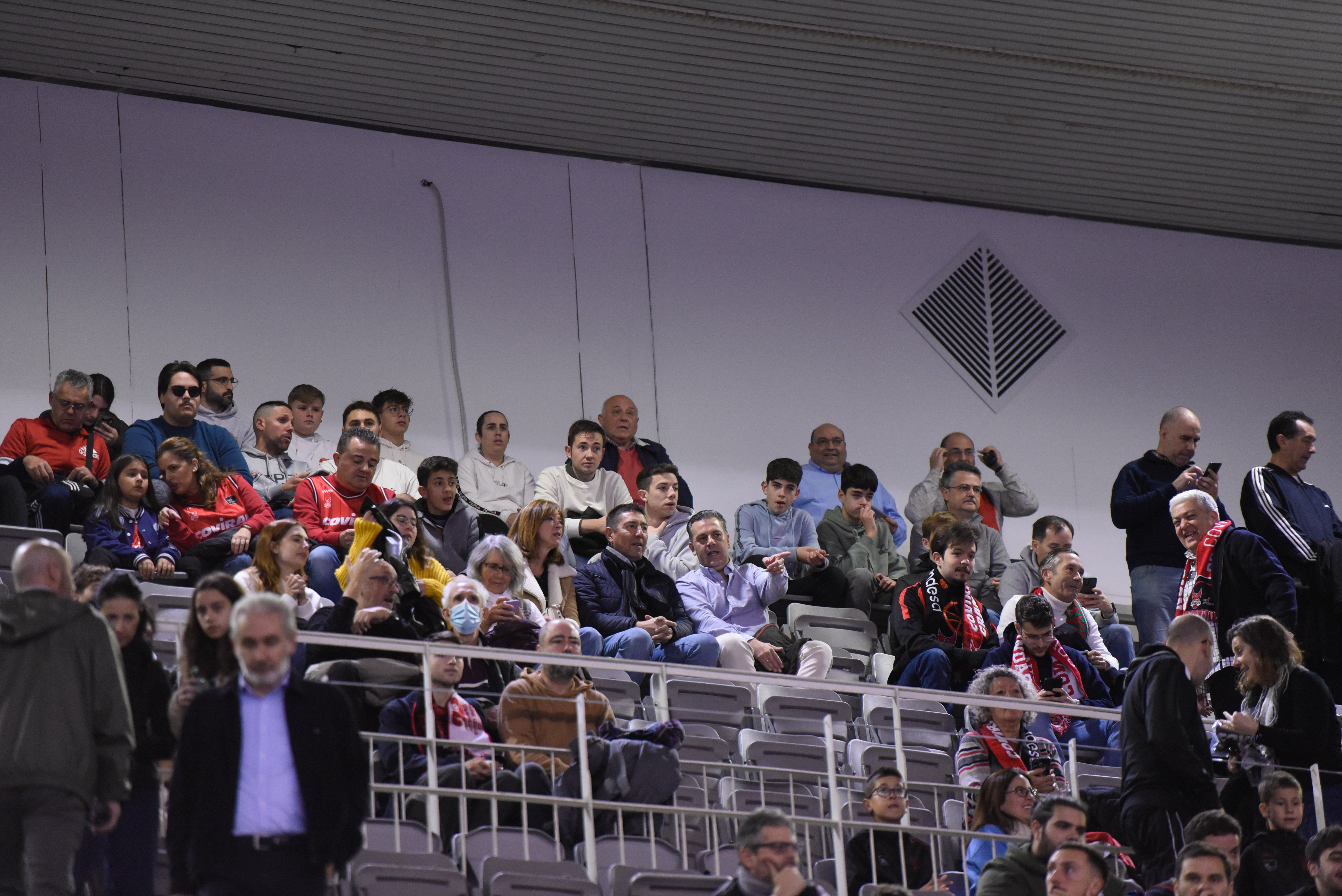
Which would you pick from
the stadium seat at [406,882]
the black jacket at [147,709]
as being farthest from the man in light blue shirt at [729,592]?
the black jacket at [147,709]

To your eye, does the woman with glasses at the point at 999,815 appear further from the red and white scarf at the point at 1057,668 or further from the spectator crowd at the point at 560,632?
the red and white scarf at the point at 1057,668

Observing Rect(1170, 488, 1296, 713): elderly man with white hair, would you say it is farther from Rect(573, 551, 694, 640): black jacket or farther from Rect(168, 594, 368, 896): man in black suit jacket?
Rect(168, 594, 368, 896): man in black suit jacket

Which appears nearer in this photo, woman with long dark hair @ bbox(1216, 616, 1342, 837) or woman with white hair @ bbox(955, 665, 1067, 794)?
woman with long dark hair @ bbox(1216, 616, 1342, 837)

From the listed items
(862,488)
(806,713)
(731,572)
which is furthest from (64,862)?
(862,488)

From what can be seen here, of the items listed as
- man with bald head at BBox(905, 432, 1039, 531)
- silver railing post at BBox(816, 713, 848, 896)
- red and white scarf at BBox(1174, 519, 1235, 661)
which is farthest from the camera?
man with bald head at BBox(905, 432, 1039, 531)

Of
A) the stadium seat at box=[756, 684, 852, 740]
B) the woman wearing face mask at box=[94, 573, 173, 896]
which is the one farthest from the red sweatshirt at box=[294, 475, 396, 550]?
the woman wearing face mask at box=[94, 573, 173, 896]

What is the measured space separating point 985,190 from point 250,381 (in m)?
4.92

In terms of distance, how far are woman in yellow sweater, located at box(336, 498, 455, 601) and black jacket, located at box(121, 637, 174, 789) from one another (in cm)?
252

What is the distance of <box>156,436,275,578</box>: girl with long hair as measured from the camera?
7832mm

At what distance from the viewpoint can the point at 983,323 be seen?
12.5 m

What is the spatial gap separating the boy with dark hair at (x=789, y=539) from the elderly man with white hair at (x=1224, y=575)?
1.88 m

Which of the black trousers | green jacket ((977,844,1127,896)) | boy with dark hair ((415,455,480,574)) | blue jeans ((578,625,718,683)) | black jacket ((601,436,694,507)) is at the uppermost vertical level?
black jacket ((601,436,694,507))

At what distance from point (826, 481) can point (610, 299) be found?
6.38 feet

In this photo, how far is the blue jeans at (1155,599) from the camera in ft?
31.3
